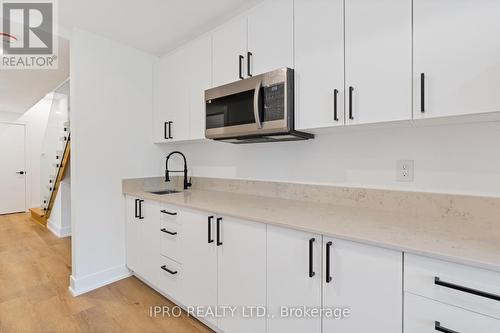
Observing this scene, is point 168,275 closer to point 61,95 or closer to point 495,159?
point 495,159

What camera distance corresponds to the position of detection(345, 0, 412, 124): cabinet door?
1.13 meters

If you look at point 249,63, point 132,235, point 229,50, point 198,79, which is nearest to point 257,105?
point 249,63

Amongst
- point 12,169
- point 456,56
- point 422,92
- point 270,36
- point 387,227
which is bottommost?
point 387,227

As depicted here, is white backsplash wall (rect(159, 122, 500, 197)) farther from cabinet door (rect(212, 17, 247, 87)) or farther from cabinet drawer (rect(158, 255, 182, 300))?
cabinet drawer (rect(158, 255, 182, 300))

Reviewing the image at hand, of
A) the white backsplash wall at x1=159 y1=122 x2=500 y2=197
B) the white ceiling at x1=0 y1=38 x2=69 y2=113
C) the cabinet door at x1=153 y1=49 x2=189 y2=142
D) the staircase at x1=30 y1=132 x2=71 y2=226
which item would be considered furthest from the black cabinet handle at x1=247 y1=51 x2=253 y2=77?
the staircase at x1=30 y1=132 x2=71 y2=226

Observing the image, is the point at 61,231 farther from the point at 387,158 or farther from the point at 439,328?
the point at 439,328

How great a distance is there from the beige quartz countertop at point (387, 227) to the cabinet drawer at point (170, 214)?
12 cm

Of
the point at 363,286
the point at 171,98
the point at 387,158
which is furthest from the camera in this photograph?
the point at 171,98

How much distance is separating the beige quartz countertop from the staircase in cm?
318

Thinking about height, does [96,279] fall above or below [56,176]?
below

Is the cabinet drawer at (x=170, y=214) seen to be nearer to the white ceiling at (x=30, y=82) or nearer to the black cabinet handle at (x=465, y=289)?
the black cabinet handle at (x=465, y=289)

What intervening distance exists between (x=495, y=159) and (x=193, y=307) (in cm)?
196

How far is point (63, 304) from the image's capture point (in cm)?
195

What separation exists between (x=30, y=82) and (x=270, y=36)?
3.82 metres
